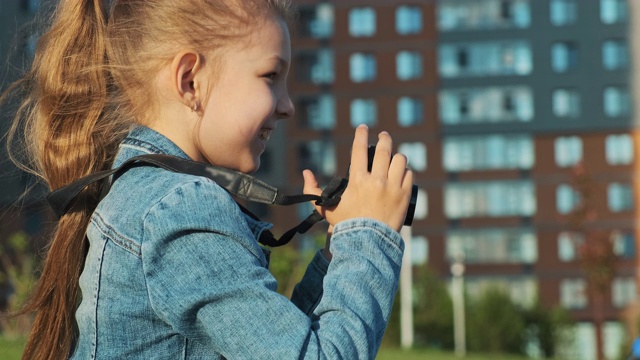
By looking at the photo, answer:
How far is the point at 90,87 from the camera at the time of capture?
4.87 ft

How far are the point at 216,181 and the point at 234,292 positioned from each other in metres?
0.16

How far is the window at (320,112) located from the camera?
4991 centimetres

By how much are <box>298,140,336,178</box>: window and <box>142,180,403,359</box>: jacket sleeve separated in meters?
48.4

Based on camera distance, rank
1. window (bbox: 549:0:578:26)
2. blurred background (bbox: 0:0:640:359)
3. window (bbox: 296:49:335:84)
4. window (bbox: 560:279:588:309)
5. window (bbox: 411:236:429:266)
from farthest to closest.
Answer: window (bbox: 411:236:429:266) → window (bbox: 296:49:335:84) → window (bbox: 560:279:588:309) → blurred background (bbox: 0:0:640:359) → window (bbox: 549:0:578:26)

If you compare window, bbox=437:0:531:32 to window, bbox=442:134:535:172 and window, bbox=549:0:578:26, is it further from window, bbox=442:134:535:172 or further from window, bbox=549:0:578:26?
window, bbox=442:134:535:172

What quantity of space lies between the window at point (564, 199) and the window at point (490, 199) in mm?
1086

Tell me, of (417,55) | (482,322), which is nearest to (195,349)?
(482,322)

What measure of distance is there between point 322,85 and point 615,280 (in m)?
15.2

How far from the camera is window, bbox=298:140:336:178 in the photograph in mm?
49906

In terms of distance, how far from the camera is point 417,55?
49281 millimetres

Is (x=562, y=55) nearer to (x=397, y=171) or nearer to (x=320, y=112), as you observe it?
(x=320, y=112)

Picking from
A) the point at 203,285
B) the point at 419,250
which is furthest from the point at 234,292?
the point at 419,250

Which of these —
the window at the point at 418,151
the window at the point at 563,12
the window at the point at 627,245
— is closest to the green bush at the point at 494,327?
the window at the point at 418,151

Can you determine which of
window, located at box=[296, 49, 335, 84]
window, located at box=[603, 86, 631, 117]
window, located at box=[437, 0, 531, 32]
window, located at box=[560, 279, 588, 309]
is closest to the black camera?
window, located at box=[437, 0, 531, 32]
